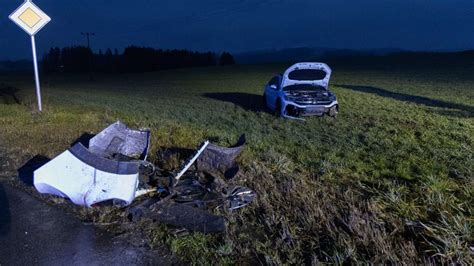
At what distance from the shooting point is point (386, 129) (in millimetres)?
11969

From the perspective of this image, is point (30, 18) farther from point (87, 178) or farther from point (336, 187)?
point (336, 187)

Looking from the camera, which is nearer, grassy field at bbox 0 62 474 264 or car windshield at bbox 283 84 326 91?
grassy field at bbox 0 62 474 264

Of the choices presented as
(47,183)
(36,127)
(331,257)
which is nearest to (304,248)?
(331,257)

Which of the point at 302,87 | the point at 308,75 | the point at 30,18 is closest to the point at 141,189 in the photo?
the point at 30,18

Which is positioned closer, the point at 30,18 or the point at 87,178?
the point at 87,178

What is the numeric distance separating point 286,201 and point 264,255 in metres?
1.32

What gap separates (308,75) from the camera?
1653 centimetres

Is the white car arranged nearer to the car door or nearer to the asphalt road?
the car door

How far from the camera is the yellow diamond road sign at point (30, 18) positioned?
12.3m

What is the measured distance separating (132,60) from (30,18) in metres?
91.1

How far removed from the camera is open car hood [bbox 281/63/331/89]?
16125 mm

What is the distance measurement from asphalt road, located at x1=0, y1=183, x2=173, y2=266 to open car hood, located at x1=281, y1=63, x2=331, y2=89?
12738 mm

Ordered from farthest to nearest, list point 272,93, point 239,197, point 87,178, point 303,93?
point 272,93 → point 303,93 → point 239,197 → point 87,178

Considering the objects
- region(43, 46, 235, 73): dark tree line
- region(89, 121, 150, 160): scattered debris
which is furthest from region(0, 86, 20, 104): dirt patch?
region(43, 46, 235, 73): dark tree line
